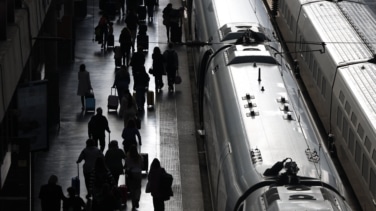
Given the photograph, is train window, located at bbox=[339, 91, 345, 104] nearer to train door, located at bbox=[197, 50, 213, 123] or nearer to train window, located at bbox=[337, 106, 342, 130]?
train window, located at bbox=[337, 106, 342, 130]

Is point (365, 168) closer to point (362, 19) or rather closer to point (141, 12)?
point (362, 19)

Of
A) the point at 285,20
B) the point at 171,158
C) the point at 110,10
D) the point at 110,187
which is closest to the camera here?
the point at 110,187

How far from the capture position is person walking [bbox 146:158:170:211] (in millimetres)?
26656

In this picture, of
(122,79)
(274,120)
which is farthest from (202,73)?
(274,120)

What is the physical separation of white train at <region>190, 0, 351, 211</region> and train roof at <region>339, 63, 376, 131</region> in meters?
1.80

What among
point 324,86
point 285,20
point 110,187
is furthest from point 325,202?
point 285,20

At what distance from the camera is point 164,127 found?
35531 mm

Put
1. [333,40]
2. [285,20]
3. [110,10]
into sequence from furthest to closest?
[110,10]
[285,20]
[333,40]

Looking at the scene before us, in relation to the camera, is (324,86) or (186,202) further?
(324,86)

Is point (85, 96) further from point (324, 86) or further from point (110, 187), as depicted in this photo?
point (110, 187)

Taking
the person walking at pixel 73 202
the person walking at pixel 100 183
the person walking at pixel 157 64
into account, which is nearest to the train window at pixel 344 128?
the person walking at pixel 100 183

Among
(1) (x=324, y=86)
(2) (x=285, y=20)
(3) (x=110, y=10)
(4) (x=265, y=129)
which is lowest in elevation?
(4) (x=265, y=129)

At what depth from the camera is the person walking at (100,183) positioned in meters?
25.5

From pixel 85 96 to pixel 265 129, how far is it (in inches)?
516
